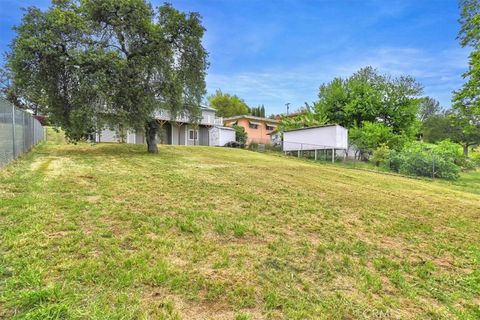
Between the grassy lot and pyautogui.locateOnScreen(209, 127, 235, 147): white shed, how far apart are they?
892 inches

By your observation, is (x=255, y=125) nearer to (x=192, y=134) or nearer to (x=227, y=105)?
(x=192, y=134)

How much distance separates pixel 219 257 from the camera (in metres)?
3.40

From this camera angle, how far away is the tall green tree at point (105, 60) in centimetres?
1197

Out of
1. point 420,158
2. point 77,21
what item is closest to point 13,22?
point 77,21

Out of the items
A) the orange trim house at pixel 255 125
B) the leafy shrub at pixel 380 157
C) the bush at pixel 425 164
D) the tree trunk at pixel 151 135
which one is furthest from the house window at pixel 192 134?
the bush at pixel 425 164

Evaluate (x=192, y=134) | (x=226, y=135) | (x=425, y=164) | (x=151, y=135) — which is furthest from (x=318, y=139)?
(x=151, y=135)

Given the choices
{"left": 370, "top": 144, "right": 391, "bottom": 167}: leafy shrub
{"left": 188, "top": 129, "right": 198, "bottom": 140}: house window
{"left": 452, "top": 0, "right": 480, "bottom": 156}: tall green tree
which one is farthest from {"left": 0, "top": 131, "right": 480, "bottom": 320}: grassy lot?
{"left": 188, "top": 129, "right": 198, "bottom": 140}: house window

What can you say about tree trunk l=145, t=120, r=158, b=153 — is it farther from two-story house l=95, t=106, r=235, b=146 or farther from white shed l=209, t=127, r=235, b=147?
white shed l=209, t=127, r=235, b=147

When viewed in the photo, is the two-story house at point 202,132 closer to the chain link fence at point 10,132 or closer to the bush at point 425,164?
the bush at point 425,164

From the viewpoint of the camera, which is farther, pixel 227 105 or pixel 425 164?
pixel 227 105

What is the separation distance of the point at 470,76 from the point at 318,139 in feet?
44.1

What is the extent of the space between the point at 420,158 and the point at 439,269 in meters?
17.8

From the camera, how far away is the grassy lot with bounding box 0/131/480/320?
8.07 feet

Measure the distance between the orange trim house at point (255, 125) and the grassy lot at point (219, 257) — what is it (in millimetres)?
29688
